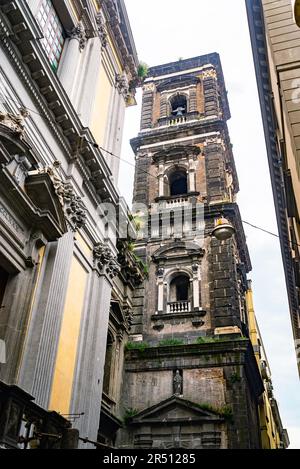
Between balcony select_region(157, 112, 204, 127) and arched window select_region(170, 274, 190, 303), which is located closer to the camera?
arched window select_region(170, 274, 190, 303)

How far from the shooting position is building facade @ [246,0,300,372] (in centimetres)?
927

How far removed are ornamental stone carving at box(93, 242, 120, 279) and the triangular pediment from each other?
19.4ft

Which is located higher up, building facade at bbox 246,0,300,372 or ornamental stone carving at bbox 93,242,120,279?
building facade at bbox 246,0,300,372

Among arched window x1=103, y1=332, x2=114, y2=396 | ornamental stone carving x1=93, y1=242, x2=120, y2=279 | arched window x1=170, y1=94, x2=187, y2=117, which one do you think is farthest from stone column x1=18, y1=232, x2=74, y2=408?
arched window x1=170, y1=94, x2=187, y2=117

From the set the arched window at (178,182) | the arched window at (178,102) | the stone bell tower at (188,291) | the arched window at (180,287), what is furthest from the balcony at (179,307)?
the arched window at (178,102)

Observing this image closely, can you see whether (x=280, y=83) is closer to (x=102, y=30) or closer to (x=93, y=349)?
(x=102, y=30)

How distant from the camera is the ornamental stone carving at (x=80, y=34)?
12330 mm

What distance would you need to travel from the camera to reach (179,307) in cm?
1825

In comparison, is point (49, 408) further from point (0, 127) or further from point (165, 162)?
point (165, 162)

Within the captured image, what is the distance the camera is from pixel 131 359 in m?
16.9

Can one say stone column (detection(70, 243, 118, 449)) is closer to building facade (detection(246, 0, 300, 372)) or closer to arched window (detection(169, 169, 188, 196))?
building facade (detection(246, 0, 300, 372))

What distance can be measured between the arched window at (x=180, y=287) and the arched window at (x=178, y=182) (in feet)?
16.2

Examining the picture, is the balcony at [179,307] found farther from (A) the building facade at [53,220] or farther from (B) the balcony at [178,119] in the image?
(B) the balcony at [178,119]

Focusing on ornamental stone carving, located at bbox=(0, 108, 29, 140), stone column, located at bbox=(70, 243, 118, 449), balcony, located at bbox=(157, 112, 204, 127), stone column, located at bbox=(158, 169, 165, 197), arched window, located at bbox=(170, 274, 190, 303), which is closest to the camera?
ornamental stone carving, located at bbox=(0, 108, 29, 140)
